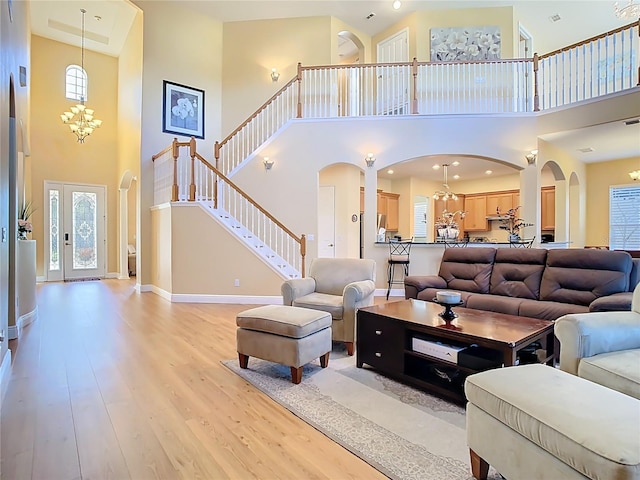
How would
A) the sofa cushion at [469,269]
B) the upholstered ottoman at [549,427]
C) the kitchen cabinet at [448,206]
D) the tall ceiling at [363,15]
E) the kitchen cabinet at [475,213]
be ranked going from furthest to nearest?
the kitchen cabinet at [448,206] < the kitchen cabinet at [475,213] < the tall ceiling at [363,15] < the sofa cushion at [469,269] < the upholstered ottoman at [549,427]

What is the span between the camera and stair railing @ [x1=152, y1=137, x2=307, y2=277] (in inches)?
240

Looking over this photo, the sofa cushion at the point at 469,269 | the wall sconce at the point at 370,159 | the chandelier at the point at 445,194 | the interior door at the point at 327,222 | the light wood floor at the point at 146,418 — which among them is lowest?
the light wood floor at the point at 146,418

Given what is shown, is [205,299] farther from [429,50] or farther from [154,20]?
[429,50]

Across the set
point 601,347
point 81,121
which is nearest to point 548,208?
point 601,347

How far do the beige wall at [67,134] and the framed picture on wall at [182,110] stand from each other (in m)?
2.67

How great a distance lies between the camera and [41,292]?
22.6ft

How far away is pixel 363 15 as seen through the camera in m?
7.86

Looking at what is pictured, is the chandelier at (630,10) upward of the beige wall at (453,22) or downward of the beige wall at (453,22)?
downward

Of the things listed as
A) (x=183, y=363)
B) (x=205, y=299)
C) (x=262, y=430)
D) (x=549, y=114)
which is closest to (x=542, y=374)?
(x=262, y=430)

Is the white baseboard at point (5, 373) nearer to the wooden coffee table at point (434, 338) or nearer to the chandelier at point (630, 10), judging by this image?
the wooden coffee table at point (434, 338)

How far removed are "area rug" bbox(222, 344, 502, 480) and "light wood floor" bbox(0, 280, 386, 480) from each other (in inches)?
4.2

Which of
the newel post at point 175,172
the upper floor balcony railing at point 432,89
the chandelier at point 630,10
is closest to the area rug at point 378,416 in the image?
the newel post at point 175,172

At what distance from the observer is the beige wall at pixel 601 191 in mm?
7625

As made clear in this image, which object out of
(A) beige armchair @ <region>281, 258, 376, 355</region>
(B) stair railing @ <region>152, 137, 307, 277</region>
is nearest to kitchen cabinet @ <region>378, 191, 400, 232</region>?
(B) stair railing @ <region>152, 137, 307, 277</region>
